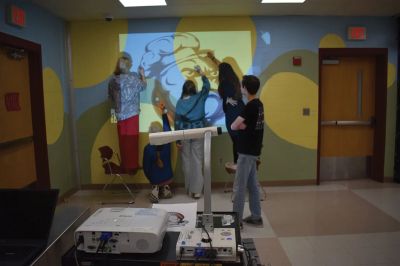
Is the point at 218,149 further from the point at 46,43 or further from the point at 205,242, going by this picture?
the point at 205,242

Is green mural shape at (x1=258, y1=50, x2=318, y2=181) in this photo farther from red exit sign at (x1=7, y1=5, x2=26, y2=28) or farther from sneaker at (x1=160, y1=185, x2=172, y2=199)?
red exit sign at (x1=7, y1=5, x2=26, y2=28)

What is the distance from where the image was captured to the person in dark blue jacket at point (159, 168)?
436 centimetres

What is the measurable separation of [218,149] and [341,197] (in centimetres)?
187

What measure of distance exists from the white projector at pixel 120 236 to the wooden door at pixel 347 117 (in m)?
4.53

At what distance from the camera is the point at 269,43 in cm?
473

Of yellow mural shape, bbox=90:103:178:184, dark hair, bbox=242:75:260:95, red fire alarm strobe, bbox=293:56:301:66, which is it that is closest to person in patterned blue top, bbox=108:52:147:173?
yellow mural shape, bbox=90:103:178:184

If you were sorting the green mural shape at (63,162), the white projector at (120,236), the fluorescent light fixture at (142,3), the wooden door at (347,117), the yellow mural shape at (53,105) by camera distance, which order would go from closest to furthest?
1. the white projector at (120,236)
2. the fluorescent light fixture at (142,3)
3. the yellow mural shape at (53,105)
4. the green mural shape at (63,162)
5. the wooden door at (347,117)

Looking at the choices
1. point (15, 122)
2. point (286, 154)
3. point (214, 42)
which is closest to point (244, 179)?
point (286, 154)

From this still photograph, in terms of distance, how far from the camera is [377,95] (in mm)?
5051

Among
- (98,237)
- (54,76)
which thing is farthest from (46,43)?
(98,237)

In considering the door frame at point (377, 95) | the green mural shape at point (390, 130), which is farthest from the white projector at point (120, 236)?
the green mural shape at point (390, 130)

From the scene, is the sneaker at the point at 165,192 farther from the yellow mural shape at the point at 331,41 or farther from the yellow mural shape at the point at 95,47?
the yellow mural shape at the point at 331,41

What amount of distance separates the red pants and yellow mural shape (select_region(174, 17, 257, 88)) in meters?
1.12

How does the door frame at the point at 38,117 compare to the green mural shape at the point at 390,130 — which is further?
the green mural shape at the point at 390,130
